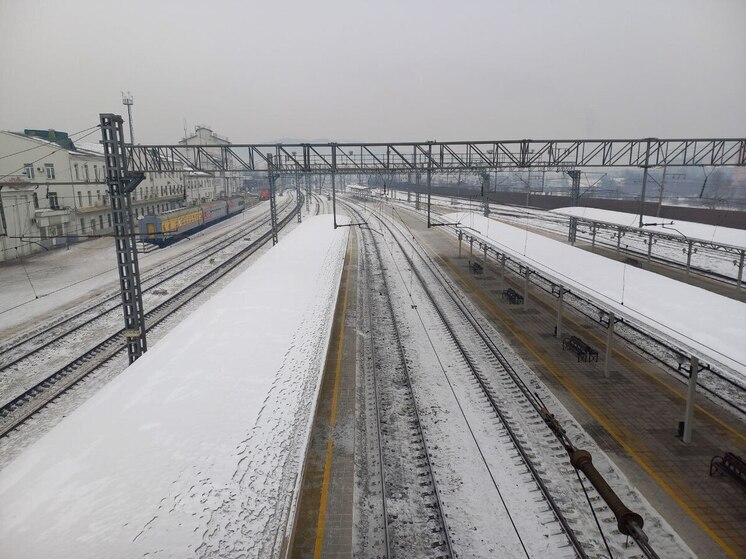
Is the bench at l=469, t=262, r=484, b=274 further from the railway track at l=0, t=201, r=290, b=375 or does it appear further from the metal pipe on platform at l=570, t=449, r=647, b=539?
the metal pipe on platform at l=570, t=449, r=647, b=539

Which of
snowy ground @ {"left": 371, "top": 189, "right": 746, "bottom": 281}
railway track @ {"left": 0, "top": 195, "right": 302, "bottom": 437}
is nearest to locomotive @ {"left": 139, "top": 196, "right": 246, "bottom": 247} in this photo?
railway track @ {"left": 0, "top": 195, "right": 302, "bottom": 437}

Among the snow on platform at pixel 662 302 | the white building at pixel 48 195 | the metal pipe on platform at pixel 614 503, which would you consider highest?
the white building at pixel 48 195

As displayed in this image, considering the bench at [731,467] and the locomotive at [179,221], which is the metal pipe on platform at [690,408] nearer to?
the bench at [731,467]

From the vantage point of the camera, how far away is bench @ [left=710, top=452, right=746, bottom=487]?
905 centimetres

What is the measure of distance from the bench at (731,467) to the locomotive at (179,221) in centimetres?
2902

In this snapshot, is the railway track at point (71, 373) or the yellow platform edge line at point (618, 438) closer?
the yellow platform edge line at point (618, 438)

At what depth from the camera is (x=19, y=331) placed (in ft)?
60.8

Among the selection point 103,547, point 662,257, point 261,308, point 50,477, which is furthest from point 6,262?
point 662,257

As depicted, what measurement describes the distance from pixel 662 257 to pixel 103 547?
36.2m

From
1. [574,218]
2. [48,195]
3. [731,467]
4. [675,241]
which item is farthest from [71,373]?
[675,241]

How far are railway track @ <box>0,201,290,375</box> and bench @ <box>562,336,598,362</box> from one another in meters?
18.7

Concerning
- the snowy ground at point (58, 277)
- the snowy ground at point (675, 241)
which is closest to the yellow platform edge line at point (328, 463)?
the snowy ground at point (58, 277)

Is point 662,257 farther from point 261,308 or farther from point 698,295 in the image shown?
point 261,308

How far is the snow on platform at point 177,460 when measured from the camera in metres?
6.54
